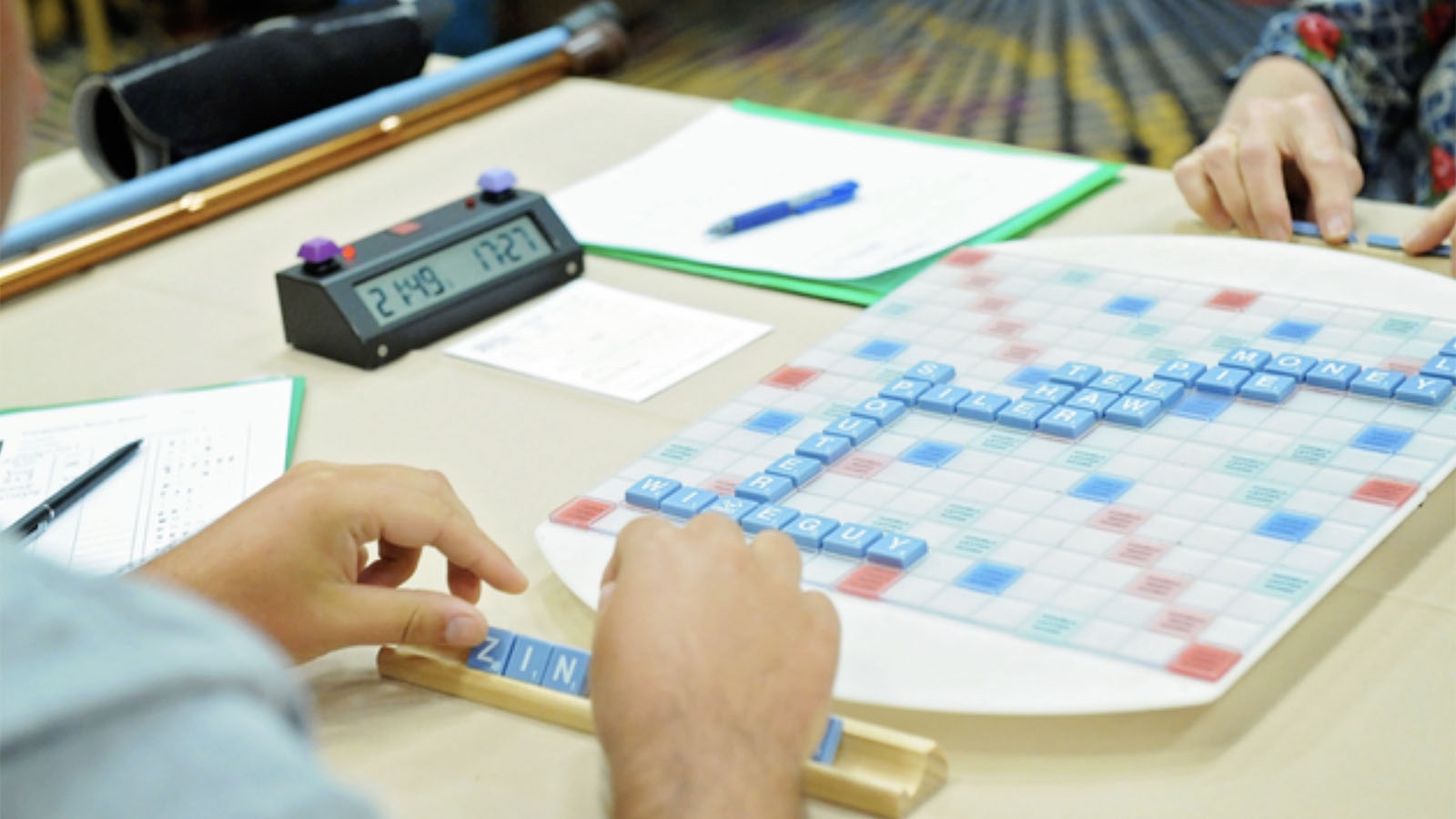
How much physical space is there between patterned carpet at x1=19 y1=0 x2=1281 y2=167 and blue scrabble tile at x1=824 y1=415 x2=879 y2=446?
1.82 m

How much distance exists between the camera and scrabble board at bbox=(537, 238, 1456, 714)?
68 cm

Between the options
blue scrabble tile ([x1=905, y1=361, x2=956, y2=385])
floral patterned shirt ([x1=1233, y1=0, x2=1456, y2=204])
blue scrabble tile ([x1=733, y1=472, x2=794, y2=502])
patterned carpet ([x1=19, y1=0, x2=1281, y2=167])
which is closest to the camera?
blue scrabble tile ([x1=733, y1=472, x2=794, y2=502])

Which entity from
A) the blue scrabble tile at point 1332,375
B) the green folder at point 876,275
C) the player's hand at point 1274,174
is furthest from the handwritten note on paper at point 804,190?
the blue scrabble tile at point 1332,375

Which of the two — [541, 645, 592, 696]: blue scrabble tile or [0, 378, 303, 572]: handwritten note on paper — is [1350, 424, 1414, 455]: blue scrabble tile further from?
[0, 378, 303, 572]: handwritten note on paper

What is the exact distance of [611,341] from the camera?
1.08 meters

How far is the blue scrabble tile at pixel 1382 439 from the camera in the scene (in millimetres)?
802

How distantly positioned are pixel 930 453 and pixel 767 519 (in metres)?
0.11

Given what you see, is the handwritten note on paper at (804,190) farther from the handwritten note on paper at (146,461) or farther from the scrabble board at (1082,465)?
the handwritten note on paper at (146,461)

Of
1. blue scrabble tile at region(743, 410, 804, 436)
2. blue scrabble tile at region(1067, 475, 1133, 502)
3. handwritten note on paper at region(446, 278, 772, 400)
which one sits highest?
blue scrabble tile at region(1067, 475, 1133, 502)

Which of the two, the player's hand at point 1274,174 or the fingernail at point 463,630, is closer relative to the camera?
the fingernail at point 463,630

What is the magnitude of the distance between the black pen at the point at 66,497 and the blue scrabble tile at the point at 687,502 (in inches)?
13.5

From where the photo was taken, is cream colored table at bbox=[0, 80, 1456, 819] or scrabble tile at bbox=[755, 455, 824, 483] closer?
cream colored table at bbox=[0, 80, 1456, 819]

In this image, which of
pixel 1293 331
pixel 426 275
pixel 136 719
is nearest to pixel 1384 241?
pixel 1293 331

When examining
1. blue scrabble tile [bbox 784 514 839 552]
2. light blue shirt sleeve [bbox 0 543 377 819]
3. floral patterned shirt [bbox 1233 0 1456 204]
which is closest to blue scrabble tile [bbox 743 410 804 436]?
blue scrabble tile [bbox 784 514 839 552]
